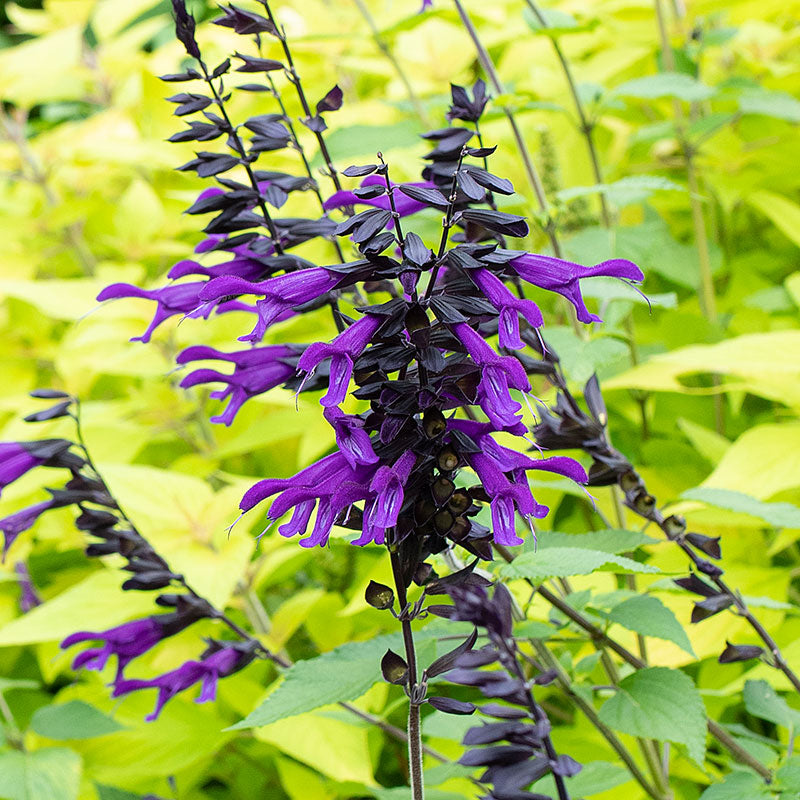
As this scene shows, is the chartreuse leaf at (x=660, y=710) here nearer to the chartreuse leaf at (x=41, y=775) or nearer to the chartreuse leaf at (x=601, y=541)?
the chartreuse leaf at (x=601, y=541)

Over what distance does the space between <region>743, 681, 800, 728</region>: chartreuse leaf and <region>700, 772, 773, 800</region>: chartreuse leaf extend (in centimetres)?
6

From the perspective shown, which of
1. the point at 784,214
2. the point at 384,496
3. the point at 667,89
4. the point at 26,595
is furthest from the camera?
the point at 784,214

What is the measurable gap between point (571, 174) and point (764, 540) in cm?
83

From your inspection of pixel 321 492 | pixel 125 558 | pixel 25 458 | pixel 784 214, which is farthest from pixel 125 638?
pixel 784 214

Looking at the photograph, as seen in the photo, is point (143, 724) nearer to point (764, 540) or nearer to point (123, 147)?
point (764, 540)

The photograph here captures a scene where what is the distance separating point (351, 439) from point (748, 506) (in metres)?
0.49

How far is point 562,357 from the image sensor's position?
40.8 inches

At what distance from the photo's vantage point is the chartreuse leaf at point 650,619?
778 mm

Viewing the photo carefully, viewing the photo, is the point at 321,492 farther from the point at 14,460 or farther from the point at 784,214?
the point at 784,214

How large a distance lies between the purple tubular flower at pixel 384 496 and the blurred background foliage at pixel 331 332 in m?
0.26

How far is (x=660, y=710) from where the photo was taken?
78 centimetres

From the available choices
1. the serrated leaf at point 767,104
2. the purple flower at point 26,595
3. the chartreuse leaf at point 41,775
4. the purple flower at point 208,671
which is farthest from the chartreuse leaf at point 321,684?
the serrated leaf at point 767,104

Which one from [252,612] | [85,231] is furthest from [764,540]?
[85,231]

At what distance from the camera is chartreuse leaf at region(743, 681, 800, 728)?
2.77ft
